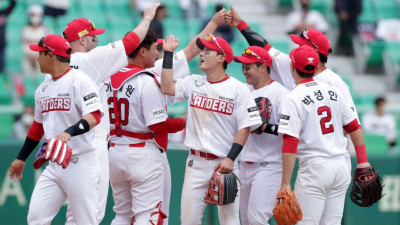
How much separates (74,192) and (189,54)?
192cm

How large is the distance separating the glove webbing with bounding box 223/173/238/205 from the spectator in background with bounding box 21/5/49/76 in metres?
6.97

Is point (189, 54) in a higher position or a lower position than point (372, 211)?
higher

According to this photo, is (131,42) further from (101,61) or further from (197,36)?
(197,36)

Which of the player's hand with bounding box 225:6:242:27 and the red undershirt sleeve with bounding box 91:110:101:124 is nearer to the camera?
the red undershirt sleeve with bounding box 91:110:101:124

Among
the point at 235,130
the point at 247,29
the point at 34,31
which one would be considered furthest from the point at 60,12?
the point at 235,130

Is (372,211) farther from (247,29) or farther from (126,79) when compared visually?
(126,79)

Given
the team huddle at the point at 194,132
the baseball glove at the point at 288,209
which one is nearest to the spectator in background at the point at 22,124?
the team huddle at the point at 194,132

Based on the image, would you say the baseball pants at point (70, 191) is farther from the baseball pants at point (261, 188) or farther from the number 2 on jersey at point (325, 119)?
the number 2 on jersey at point (325, 119)

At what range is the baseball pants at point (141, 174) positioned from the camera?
7.67 metres

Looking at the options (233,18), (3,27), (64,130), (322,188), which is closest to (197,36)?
(233,18)

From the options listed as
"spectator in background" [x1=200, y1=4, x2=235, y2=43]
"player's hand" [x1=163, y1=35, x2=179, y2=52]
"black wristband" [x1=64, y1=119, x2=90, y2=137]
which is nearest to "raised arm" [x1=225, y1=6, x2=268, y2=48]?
"player's hand" [x1=163, y1=35, x2=179, y2=52]

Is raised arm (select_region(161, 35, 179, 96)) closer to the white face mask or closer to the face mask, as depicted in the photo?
the face mask

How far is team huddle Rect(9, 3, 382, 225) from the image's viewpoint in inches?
278

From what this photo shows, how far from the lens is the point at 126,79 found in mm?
7688
